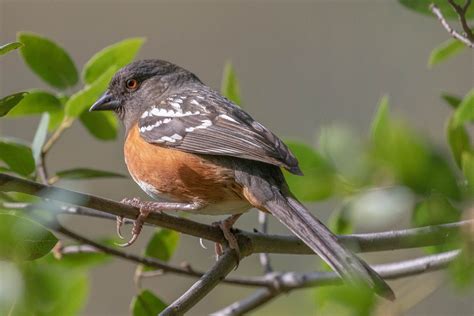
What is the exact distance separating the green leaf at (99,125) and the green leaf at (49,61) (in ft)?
0.84

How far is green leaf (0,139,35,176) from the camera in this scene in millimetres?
2232

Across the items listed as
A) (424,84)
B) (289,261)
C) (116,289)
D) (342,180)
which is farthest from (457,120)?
(424,84)

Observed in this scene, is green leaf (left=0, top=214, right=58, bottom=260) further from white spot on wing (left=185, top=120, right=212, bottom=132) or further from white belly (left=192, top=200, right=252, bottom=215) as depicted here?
white spot on wing (left=185, top=120, right=212, bottom=132)

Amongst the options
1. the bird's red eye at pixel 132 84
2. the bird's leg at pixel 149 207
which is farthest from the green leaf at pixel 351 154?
the bird's red eye at pixel 132 84

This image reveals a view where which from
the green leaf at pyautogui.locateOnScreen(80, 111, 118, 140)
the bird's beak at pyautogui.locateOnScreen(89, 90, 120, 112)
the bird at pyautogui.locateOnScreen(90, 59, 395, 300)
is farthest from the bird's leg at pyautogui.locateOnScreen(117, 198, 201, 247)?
the bird's beak at pyautogui.locateOnScreen(89, 90, 120, 112)

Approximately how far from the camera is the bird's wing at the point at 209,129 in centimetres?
252

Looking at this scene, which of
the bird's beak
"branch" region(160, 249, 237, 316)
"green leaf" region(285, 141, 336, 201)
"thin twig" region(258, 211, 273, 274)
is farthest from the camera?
the bird's beak

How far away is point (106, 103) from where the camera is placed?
3.47 metres

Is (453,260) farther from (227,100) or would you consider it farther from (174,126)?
(227,100)

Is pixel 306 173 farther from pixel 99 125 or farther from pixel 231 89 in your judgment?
pixel 99 125

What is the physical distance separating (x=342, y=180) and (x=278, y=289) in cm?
122

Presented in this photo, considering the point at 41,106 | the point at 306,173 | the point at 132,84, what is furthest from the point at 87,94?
the point at 132,84

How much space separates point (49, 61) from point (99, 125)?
15.9 inches

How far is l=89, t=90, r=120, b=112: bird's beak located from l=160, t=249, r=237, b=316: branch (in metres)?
1.23
